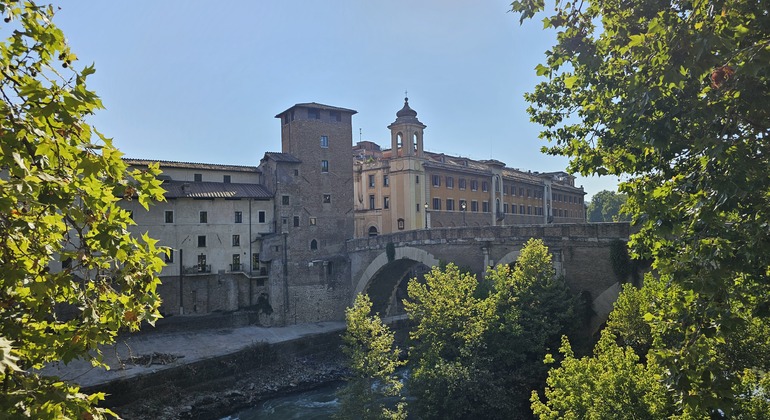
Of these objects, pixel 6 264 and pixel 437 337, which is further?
pixel 437 337

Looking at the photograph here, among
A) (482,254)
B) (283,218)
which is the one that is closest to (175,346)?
(283,218)

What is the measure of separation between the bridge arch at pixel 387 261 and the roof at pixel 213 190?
30.7ft

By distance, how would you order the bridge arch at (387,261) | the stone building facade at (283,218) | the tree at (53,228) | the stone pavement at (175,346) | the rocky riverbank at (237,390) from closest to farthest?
the tree at (53,228), the rocky riverbank at (237,390), the stone pavement at (175,346), the bridge arch at (387,261), the stone building facade at (283,218)

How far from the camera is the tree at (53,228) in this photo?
13.2 feet

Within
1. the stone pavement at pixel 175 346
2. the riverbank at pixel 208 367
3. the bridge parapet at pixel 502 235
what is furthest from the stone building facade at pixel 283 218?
the bridge parapet at pixel 502 235

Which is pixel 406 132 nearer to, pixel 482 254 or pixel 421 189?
pixel 421 189

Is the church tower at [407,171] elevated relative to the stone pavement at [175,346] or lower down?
elevated

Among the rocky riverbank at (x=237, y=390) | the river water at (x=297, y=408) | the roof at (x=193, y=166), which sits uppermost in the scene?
the roof at (x=193, y=166)

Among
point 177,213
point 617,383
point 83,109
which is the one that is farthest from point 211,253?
point 83,109

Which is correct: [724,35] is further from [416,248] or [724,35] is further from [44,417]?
[416,248]

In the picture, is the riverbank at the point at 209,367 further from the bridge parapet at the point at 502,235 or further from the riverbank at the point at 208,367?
the bridge parapet at the point at 502,235

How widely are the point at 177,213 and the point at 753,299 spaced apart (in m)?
34.2

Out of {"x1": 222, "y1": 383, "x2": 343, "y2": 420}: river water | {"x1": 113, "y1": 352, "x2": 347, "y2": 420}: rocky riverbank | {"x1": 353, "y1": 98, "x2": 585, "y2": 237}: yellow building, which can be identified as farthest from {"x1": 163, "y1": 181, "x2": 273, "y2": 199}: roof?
{"x1": 222, "y1": 383, "x2": 343, "y2": 420}: river water

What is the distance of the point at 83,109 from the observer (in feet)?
14.6
